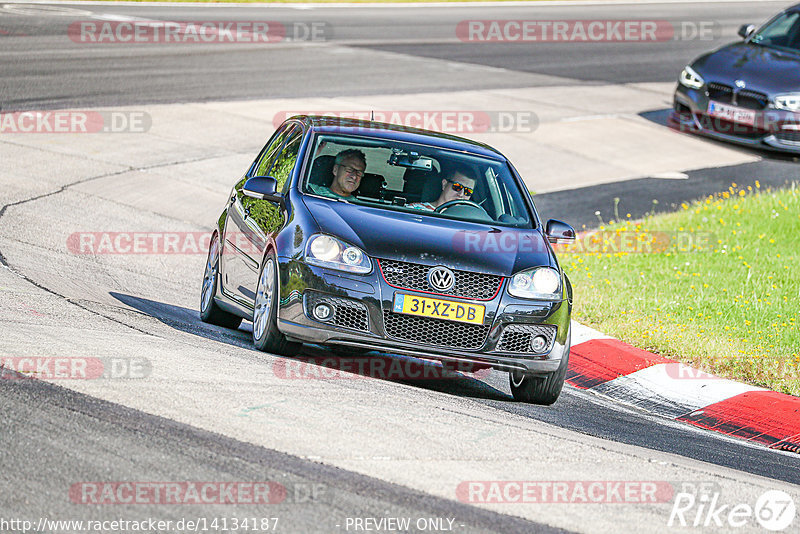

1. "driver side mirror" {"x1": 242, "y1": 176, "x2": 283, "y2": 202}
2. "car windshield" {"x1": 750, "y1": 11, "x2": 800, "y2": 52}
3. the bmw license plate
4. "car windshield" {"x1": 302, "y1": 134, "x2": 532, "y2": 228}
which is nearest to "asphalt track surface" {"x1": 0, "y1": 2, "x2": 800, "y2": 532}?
the bmw license plate

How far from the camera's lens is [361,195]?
828 centimetres

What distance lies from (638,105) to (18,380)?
58.2 ft

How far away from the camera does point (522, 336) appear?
738cm

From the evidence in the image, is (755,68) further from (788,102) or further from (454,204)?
(454,204)

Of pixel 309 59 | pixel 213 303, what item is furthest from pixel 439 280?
pixel 309 59

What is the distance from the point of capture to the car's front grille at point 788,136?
18.1 m

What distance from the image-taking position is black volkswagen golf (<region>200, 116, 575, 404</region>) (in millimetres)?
7176

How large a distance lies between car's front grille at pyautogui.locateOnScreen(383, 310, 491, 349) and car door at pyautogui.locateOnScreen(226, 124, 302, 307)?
114 cm

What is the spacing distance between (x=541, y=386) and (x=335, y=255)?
1635 mm

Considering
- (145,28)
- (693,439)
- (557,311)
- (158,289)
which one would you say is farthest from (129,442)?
(145,28)

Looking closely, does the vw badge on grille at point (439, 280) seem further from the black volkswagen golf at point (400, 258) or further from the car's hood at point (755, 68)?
the car's hood at point (755, 68)

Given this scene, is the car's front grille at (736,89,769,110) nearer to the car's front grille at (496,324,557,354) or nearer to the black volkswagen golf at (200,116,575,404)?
the black volkswagen golf at (200,116,575,404)

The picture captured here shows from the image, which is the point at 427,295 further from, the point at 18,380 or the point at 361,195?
the point at 18,380


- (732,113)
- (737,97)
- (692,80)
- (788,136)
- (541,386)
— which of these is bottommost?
(788,136)
